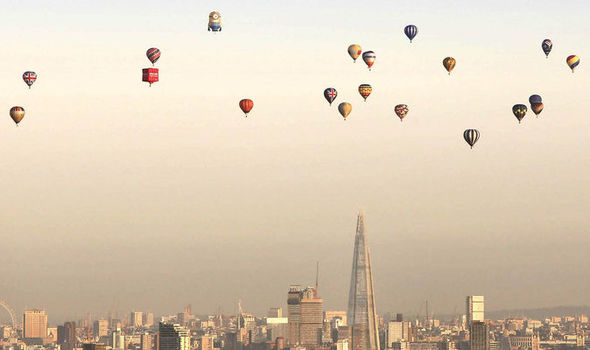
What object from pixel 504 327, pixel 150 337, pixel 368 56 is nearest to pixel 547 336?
pixel 504 327

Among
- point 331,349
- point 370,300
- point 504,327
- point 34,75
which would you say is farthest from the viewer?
point 504,327

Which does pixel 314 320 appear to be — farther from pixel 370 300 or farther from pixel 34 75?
pixel 34 75

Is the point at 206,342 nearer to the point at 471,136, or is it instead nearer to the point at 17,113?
the point at 471,136

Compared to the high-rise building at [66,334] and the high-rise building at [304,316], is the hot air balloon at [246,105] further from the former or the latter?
the high-rise building at [66,334]

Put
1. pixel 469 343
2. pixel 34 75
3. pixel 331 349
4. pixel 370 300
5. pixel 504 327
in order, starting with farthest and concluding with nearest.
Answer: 1. pixel 504 327
2. pixel 469 343
3. pixel 331 349
4. pixel 370 300
5. pixel 34 75

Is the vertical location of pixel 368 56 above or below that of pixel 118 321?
above

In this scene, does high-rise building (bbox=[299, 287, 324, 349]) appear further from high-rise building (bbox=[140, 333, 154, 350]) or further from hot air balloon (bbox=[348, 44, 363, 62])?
hot air balloon (bbox=[348, 44, 363, 62])

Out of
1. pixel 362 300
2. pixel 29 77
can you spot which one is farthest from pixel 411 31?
pixel 362 300
